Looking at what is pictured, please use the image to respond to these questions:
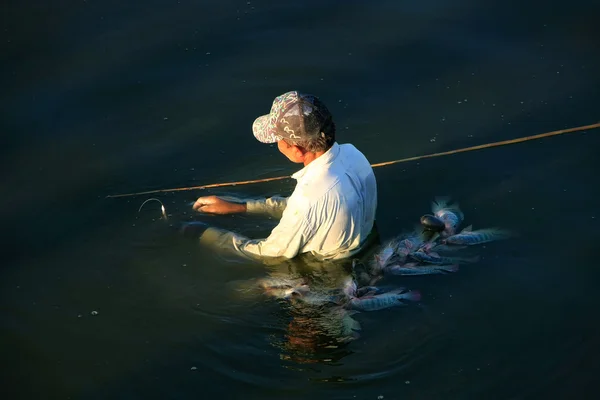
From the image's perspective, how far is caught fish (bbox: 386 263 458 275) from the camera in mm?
6457

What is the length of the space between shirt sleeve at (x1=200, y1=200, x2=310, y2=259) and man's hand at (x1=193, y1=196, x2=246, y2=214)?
0.75ft

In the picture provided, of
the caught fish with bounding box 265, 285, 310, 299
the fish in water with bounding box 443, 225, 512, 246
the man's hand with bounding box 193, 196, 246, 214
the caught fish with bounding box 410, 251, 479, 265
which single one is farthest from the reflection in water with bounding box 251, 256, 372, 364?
the fish in water with bounding box 443, 225, 512, 246

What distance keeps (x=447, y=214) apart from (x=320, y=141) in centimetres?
168

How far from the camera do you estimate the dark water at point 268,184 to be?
5.80 m

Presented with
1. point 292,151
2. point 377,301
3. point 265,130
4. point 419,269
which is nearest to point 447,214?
point 419,269

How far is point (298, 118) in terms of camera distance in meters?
5.70

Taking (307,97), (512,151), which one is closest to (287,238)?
(307,97)

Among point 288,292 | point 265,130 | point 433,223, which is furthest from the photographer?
point 433,223

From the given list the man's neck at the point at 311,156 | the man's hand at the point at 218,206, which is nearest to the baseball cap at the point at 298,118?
the man's neck at the point at 311,156

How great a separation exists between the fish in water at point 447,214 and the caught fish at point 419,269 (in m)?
0.34

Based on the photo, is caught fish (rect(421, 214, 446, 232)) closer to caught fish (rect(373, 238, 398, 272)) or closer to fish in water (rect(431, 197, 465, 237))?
fish in water (rect(431, 197, 465, 237))

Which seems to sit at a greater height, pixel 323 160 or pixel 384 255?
pixel 323 160

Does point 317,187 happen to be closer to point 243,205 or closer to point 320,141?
point 320,141

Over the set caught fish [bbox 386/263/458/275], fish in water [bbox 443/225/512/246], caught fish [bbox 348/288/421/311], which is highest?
fish in water [bbox 443/225/512/246]
